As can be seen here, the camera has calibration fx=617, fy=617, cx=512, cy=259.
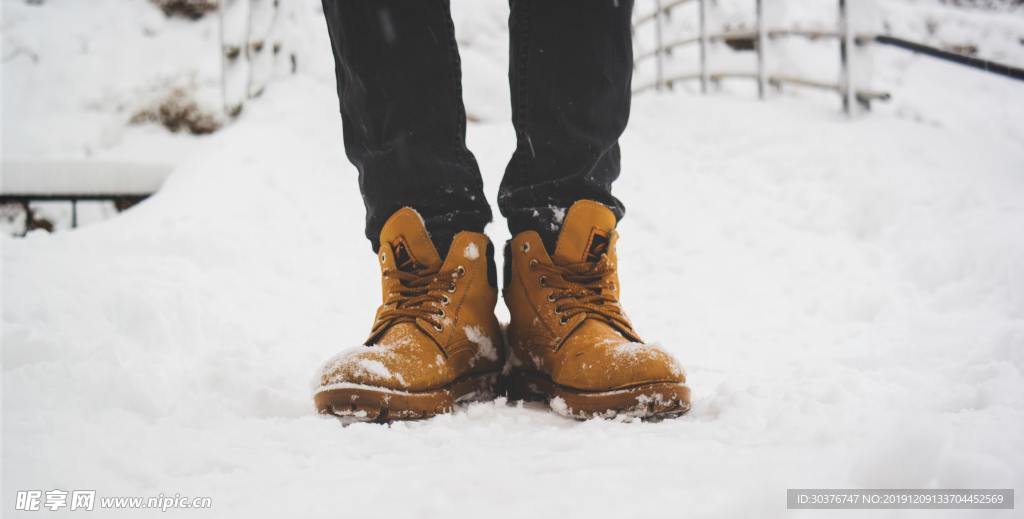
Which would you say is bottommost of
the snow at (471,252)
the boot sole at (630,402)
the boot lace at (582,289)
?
the boot sole at (630,402)

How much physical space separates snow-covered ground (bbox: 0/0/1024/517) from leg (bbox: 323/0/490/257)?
0.32 meters

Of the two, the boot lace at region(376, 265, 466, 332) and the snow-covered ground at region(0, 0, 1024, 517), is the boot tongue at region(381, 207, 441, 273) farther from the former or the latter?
the snow-covered ground at region(0, 0, 1024, 517)

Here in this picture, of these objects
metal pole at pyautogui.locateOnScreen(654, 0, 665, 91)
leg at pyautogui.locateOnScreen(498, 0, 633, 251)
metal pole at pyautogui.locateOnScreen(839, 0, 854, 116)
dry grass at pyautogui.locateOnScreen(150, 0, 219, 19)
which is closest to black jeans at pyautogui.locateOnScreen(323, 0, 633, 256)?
leg at pyautogui.locateOnScreen(498, 0, 633, 251)

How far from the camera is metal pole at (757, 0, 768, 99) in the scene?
12.8ft

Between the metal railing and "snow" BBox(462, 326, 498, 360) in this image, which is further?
the metal railing

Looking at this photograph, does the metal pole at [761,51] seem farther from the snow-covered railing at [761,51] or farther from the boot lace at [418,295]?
the boot lace at [418,295]

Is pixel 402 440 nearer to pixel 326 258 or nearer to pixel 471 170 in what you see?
pixel 471 170

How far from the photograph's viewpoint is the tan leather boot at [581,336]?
814 millimetres

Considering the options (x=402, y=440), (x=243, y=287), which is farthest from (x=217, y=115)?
(x=402, y=440)

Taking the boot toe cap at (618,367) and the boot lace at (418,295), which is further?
the boot lace at (418,295)

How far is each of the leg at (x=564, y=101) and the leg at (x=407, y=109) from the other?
0.30 ft

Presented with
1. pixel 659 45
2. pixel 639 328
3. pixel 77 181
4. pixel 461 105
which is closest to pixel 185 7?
pixel 77 181

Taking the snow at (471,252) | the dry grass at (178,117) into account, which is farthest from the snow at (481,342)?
the dry grass at (178,117)

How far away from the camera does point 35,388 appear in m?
0.81
